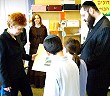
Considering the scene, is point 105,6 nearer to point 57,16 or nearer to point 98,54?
point 57,16

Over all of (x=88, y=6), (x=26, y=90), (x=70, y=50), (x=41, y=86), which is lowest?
(x=41, y=86)

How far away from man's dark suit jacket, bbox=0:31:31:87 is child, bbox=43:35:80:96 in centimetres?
62

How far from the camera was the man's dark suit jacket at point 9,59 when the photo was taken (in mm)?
2335

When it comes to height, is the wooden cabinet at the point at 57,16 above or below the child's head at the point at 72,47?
above

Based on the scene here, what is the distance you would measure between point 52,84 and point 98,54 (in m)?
0.66

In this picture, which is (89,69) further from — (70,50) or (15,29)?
(15,29)

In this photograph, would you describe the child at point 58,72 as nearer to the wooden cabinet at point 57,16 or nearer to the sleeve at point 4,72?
the sleeve at point 4,72

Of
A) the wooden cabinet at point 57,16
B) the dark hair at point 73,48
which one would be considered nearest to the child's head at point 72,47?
the dark hair at point 73,48

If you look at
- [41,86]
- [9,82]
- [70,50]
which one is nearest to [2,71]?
[9,82]

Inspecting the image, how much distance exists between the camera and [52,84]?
6.05 ft

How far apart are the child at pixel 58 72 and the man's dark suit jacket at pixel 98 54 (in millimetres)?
463

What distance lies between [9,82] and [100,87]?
2.94 feet

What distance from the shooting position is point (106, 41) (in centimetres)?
227

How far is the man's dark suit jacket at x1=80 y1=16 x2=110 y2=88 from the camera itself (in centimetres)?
228
